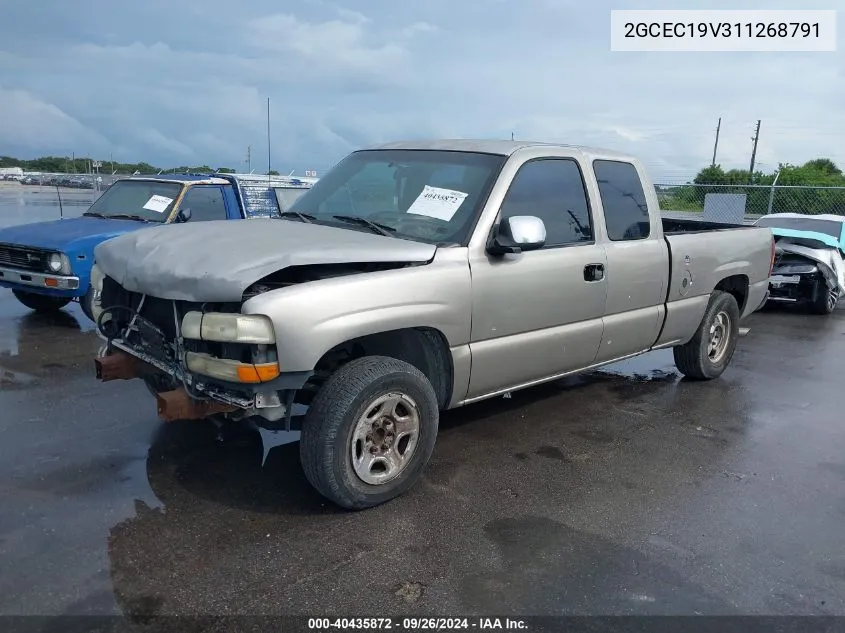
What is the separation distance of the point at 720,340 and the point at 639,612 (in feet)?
13.7

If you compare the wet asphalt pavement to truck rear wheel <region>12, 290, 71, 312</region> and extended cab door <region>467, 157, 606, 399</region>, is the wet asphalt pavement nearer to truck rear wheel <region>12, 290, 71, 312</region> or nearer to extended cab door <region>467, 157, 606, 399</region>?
extended cab door <region>467, 157, 606, 399</region>

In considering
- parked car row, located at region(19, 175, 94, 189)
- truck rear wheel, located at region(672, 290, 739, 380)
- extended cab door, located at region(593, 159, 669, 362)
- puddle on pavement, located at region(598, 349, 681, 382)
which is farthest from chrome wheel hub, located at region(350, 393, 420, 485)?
parked car row, located at region(19, 175, 94, 189)

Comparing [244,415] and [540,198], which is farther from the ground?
[540,198]

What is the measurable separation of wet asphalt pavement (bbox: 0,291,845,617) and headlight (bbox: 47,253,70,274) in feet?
6.40

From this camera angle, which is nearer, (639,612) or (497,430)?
(639,612)

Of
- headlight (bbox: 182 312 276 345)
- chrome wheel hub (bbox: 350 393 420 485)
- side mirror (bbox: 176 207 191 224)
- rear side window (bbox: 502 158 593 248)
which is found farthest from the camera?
side mirror (bbox: 176 207 191 224)

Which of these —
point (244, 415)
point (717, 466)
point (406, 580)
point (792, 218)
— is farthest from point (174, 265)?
point (792, 218)

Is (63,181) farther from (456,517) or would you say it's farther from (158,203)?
(456,517)

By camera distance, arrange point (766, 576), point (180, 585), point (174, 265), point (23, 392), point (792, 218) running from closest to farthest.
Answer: point (180, 585), point (766, 576), point (174, 265), point (23, 392), point (792, 218)

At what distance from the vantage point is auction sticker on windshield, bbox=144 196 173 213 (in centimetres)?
828

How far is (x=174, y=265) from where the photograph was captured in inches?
134

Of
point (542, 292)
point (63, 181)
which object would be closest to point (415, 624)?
point (542, 292)

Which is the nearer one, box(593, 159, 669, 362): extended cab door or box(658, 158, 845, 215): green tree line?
box(593, 159, 669, 362): extended cab door

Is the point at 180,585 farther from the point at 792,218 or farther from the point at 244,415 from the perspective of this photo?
the point at 792,218
